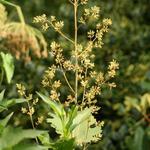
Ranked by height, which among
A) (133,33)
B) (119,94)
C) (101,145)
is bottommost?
(101,145)

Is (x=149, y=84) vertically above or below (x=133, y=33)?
below

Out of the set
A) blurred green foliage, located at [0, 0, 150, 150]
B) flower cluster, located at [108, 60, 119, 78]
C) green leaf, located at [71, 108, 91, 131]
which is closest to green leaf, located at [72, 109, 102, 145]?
green leaf, located at [71, 108, 91, 131]

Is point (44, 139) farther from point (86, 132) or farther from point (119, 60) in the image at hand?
point (119, 60)

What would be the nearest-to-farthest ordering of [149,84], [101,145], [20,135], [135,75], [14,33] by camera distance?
1. [20,135]
2. [14,33]
3. [149,84]
4. [101,145]
5. [135,75]

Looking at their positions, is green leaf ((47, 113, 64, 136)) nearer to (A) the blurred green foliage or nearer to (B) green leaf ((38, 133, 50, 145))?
(B) green leaf ((38, 133, 50, 145))

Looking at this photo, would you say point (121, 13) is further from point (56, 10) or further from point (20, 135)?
point (20, 135)

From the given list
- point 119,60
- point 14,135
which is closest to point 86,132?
point 14,135

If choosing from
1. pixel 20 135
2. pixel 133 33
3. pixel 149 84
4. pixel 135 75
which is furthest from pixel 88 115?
pixel 133 33
